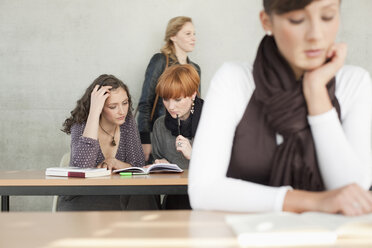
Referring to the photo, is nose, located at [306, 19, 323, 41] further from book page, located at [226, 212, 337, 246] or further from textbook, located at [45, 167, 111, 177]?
textbook, located at [45, 167, 111, 177]

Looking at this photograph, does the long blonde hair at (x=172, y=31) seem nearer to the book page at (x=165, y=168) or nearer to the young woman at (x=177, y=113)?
the young woman at (x=177, y=113)

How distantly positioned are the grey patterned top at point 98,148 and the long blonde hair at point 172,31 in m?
1.29

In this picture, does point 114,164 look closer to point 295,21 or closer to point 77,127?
point 77,127

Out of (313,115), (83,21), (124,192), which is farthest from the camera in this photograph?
(83,21)

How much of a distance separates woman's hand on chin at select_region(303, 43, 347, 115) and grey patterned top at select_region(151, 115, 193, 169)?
1941mm

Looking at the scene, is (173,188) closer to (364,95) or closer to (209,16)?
(364,95)

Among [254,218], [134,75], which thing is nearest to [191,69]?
[134,75]

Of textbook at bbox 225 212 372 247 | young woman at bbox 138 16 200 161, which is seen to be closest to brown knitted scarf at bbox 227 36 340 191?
textbook at bbox 225 212 372 247

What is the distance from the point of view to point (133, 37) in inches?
196

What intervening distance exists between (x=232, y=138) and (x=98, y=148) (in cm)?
187

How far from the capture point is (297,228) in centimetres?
99

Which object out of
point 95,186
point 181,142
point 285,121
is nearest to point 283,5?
point 285,121

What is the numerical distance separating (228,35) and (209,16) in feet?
0.84

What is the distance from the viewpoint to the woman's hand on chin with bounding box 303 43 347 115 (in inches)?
52.1
